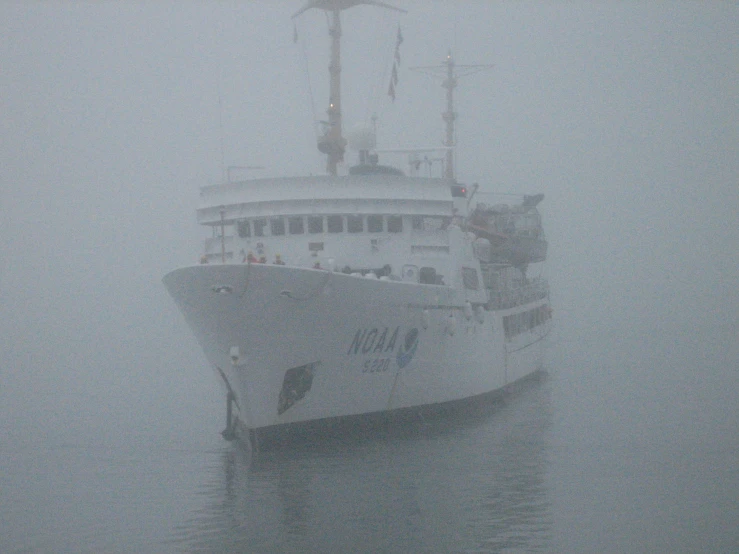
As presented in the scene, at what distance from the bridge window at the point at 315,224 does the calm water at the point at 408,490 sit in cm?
549

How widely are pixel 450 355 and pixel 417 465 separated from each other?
4787 millimetres

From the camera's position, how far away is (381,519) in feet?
44.5

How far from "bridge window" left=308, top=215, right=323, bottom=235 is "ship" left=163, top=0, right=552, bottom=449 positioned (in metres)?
0.03

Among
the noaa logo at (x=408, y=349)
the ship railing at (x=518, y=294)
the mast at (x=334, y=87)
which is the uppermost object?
the mast at (x=334, y=87)

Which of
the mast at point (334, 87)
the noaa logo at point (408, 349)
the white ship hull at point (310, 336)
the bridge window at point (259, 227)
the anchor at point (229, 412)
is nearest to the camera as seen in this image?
the white ship hull at point (310, 336)

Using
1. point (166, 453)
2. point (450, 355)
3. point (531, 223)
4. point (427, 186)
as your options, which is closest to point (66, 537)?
point (166, 453)

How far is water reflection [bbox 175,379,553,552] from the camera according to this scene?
41.2ft

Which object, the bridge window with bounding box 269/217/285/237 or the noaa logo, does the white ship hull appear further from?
the bridge window with bounding box 269/217/285/237

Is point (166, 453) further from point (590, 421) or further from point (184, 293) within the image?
point (590, 421)

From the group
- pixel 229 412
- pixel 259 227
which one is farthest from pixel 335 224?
pixel 229 412

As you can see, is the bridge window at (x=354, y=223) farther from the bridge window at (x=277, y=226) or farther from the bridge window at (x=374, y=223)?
the bridge window at (x=277, y=226)

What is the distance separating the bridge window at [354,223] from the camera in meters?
21.5

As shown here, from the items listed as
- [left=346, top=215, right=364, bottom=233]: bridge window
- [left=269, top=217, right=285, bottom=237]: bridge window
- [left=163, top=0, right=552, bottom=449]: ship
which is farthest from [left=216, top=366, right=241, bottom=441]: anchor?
[left=346, top=215, right=364, bottom=233]: bridge window

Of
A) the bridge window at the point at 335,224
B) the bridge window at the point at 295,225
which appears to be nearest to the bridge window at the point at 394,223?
the bridge window at the point at 335,224
